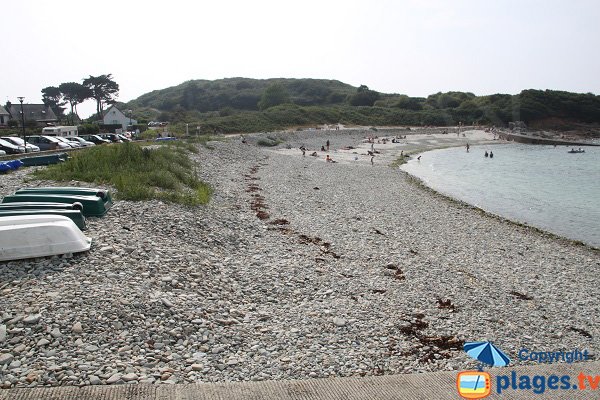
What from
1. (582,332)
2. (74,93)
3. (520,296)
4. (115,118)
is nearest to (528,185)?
(520,296)

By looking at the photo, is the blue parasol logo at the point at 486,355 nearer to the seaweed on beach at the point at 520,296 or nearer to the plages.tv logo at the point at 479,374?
the plages.tv logo at the point at 479,374

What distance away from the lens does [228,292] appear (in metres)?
10.9

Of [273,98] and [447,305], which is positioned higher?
[273,98]

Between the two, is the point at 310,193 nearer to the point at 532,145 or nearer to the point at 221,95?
the point at 532,145

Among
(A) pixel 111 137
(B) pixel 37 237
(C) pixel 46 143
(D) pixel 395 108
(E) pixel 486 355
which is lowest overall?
(E) pixel 486 355

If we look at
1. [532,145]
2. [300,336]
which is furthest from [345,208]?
[532,145]

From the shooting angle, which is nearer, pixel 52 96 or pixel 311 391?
pixel 311 391

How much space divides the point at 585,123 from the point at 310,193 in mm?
126702

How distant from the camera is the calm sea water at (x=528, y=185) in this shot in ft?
83.8

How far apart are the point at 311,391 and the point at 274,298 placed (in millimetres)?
4175

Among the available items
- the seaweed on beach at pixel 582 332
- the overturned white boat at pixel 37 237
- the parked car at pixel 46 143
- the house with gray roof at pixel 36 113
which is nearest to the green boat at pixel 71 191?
the overturned white boat at pixel 37 237

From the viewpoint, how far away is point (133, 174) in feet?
68.2

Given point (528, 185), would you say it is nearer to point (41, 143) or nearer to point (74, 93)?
point (41, 143)

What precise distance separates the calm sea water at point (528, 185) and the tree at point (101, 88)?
66.3m
